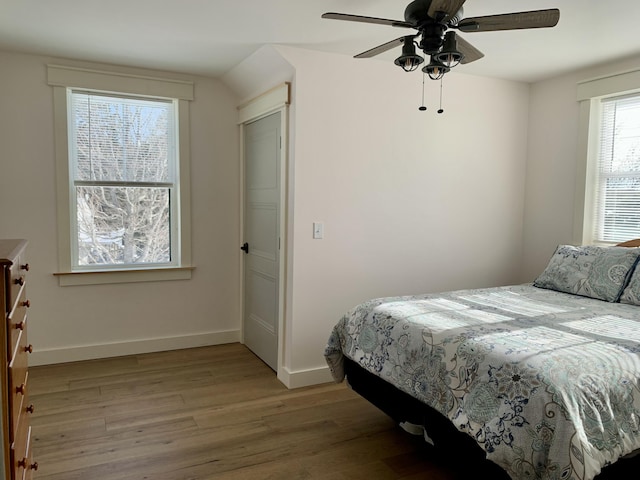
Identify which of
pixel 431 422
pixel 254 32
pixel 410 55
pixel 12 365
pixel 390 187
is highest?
pixel 254 32

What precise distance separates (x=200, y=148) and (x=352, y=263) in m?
1.73

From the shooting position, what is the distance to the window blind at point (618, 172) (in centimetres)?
356

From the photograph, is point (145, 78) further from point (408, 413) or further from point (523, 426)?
point (523, 426)

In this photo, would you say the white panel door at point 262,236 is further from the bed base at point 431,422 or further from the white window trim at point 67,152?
the bed base at point 431,422

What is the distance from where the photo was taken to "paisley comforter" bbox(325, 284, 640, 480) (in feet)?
5.28

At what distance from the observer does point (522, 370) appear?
5.79 feet

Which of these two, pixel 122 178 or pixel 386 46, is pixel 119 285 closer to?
pixel 122 178

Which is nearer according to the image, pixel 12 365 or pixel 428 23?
pixel 12 365

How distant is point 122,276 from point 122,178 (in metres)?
0.82

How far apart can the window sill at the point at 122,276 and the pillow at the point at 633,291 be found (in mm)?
3275

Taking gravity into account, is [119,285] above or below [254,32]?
below

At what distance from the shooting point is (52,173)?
12.0ft

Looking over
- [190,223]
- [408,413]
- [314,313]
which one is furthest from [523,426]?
[190,223]

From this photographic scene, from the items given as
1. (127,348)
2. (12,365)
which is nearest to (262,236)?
(127,348)
